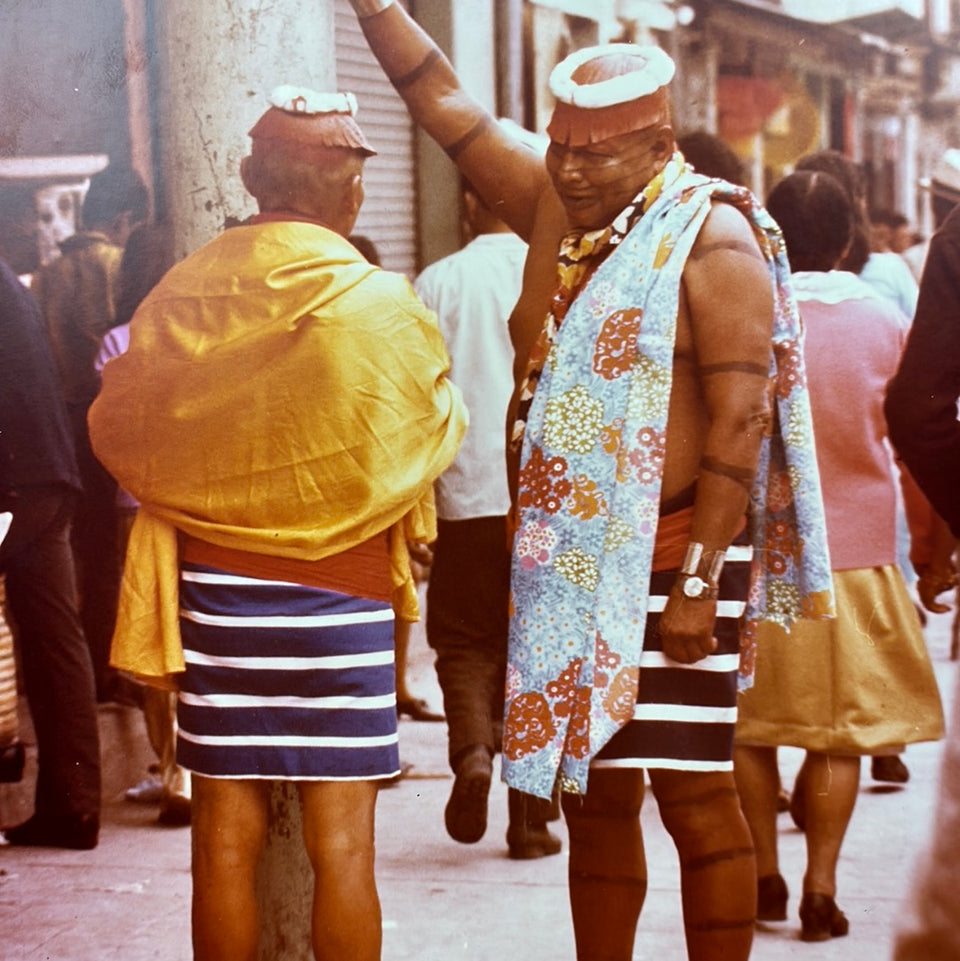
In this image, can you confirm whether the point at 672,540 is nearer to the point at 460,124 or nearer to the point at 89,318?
the point at 460,124

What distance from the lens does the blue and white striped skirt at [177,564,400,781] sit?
323cm

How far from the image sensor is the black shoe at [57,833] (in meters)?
4.90

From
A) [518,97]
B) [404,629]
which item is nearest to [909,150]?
[518,97]

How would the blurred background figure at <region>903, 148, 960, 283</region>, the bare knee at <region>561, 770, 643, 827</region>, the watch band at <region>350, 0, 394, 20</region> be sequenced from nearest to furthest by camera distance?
the bare knee at <region>561, 770, 643, 827</region> → the watch band at <region>350, 0, 394, 20</region> → the blurred background figure at <region>903, 148, 960, 283</region>

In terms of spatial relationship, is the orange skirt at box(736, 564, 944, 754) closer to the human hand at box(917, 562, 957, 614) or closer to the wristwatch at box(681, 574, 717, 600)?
the human hand at box(917, 562, 957, 614)

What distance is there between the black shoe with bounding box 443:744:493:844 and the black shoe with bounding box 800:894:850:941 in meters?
0.90

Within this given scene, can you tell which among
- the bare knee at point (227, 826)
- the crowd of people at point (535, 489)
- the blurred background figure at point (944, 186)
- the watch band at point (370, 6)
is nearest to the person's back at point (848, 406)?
the blurred background figure at point (944, 186)

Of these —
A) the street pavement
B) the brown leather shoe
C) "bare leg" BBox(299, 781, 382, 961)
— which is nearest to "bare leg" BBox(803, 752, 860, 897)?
the street pavement

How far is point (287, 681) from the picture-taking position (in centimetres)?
323

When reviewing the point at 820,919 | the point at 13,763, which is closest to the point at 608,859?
the point at 820,919

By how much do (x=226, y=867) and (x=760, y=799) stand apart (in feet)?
5.25

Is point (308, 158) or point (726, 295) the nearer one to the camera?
point (726, 295)

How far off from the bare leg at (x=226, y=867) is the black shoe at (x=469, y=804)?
1.42m

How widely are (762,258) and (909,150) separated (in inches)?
622
